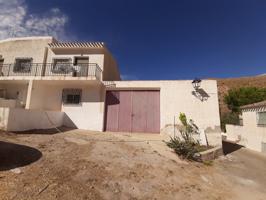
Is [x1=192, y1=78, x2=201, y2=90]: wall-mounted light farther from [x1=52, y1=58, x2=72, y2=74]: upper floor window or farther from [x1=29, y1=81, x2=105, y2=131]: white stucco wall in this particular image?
[x1=52, y1=58, x2=72, y2=74]: upper floor window

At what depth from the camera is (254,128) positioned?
15.8m

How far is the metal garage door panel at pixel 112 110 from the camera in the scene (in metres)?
11.8

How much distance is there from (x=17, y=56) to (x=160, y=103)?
11.7m

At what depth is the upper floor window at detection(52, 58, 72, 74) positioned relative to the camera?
12977mm

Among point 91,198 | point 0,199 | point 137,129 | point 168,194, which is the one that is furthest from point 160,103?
point 0,199

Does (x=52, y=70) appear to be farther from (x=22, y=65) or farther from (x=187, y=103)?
(x=187, y=103)

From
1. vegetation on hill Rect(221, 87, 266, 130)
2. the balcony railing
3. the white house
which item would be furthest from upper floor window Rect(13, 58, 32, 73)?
vegetation on hill Rect(221, 87, 266, 130)

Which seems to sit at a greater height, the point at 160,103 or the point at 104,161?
the point at 160,103

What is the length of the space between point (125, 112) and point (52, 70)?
6.37 m

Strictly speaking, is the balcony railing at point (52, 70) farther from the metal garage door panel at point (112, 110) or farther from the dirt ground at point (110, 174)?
the dirt ground at point (110, 174)

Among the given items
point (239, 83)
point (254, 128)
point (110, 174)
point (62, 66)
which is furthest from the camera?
point (239, 83)

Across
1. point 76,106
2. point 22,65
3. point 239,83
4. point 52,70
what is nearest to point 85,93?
point 76,106

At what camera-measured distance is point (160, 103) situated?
11.2 m

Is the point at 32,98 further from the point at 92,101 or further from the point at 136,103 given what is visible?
the point at 136,103
